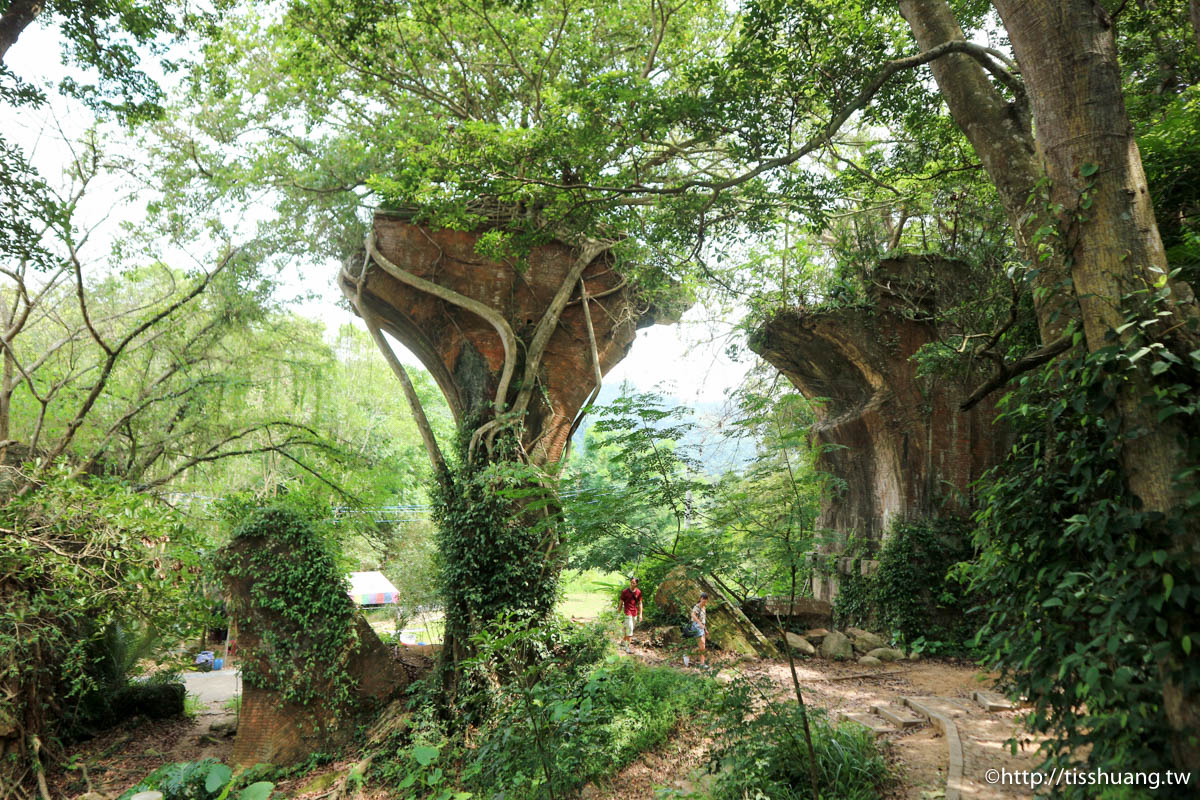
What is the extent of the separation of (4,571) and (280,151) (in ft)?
23.0

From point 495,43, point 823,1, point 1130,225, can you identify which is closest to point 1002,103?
point 1130,225

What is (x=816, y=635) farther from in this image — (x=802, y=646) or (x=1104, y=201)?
(x=1104, y=201)

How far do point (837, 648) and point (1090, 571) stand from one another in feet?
27.9

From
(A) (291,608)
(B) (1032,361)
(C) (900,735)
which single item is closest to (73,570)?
(A) (291,608)

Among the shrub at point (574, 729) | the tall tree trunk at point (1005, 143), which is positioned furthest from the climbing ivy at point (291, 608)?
the tall tree trunk at point (1005, 143)

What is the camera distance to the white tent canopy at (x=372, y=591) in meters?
15.3

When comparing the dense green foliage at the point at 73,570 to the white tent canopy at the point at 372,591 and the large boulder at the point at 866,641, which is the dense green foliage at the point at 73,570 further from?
the large boulder at the point at 866,641

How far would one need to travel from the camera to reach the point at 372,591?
15.6 meters

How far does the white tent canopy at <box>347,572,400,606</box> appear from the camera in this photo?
1531 cm

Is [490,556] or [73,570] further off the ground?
[490,556]

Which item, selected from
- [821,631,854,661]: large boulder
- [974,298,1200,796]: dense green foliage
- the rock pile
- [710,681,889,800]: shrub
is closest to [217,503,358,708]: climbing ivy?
the rock pile

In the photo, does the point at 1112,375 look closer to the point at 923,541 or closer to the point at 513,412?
the point at 513,412

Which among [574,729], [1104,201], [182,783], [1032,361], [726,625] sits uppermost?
[1104,201]

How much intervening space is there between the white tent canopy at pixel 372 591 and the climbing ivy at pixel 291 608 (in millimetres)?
4595
